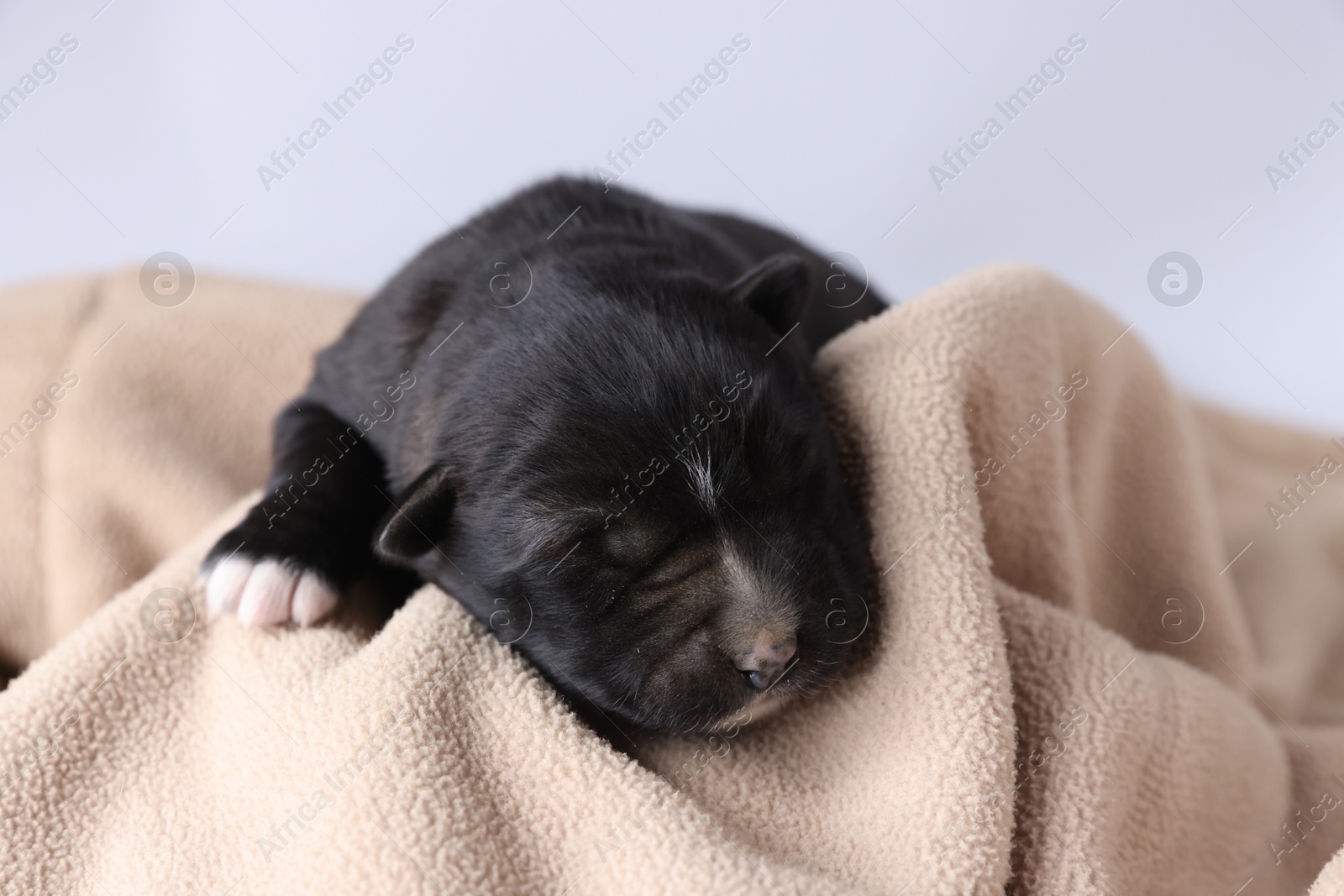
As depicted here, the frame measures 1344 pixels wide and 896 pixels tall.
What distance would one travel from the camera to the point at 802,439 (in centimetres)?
169

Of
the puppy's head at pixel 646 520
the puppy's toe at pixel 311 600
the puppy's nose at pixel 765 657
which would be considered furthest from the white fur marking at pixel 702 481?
the puppy's toe at pixel 311 600

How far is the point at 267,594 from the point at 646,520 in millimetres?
774

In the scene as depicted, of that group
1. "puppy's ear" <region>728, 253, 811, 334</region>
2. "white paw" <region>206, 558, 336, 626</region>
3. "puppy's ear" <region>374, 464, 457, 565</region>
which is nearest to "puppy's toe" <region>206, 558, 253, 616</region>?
"white paw" <region>206, 558, 336, 626</region>

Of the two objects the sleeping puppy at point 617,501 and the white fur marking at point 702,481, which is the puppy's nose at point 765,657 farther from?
the white fur marking at point 702,481

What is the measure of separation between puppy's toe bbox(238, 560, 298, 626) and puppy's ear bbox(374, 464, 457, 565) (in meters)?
0.26

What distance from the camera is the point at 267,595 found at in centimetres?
183

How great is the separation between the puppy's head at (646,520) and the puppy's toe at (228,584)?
1.27ft

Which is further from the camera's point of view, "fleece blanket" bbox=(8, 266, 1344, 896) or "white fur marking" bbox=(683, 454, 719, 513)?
"white fur marking" bbox=(683, 454, 719, 513)

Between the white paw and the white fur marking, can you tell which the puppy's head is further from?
the white paw

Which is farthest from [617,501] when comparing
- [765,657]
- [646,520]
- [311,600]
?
[311,600]

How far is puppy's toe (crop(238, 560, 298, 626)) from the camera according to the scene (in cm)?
183

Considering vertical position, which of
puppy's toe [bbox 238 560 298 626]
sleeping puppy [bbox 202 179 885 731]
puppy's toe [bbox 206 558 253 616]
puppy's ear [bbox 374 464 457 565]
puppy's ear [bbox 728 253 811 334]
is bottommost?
puppy's toe [bbox 206 558 253 616]

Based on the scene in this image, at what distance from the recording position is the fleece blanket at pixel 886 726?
1412 mm

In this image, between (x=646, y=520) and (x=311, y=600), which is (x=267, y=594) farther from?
(x=646, y=520)
